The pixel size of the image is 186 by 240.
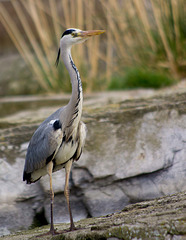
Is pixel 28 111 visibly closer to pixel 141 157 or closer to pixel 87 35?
pixel 141 157

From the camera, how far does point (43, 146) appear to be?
300cm

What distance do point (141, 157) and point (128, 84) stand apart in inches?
111

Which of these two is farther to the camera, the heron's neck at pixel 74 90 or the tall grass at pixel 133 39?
the tall grass at pixel 133 39

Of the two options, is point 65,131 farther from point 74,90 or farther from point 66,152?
point 74,90

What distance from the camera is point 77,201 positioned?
3.71 metres

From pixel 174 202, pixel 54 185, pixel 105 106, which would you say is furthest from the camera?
pixel 105 106

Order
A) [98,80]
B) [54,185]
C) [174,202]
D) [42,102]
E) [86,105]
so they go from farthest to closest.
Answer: [98,80] → [42,102] → [86,105] → [54,185] → [174,202]

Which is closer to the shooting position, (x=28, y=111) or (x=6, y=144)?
(x=6, y=144)

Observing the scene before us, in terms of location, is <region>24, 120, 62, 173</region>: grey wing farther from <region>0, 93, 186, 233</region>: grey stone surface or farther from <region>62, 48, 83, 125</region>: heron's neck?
<region>0, 93, 186, 233</region>: grey stone surface

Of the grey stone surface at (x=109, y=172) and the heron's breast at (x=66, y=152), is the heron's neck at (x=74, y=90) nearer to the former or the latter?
the heron's breast at (x=66, y=152)

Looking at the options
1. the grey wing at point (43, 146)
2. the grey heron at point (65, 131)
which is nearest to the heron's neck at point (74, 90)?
the grey heron at point (65, 131)

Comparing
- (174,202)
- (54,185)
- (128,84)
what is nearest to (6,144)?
(54,185)

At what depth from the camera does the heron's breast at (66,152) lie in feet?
9.83

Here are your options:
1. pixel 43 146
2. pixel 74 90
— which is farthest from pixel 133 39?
pixel 43 146
